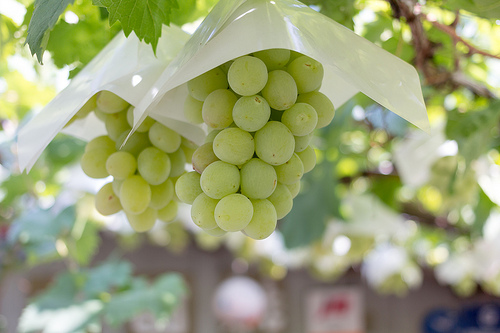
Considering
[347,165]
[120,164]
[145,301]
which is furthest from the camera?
[347,165]

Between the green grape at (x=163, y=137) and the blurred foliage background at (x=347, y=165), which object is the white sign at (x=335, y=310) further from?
the green grape at (x=163, y=137)

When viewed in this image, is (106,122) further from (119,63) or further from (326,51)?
(326,51)

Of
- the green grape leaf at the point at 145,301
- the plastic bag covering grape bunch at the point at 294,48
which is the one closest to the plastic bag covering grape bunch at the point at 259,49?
the plastic bag covering grape bunch at the point at 294,48

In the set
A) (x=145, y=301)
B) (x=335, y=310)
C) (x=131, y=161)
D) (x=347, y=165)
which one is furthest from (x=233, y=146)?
(x=335, y=310)

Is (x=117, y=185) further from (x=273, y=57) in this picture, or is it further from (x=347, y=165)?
(x=347, y=165)

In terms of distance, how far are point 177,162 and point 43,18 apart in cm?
16

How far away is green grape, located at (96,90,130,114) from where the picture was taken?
41cm

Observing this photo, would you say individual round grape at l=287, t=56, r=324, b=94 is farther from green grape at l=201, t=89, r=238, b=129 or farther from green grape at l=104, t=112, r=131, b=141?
green grape at l=104, t=112, r=131, b=141

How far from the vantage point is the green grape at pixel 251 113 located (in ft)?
1.08

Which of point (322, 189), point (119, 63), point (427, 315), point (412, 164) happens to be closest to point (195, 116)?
point (119, 63)

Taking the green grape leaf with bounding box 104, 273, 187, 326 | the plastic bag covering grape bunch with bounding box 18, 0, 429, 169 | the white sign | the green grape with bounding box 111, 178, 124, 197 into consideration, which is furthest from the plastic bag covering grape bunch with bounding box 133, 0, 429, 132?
the white sign

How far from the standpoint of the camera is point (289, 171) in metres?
0.36

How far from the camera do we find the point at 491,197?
1248 millimetres

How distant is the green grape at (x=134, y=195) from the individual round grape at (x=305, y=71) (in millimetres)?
158
